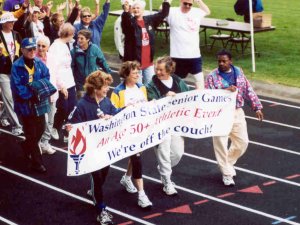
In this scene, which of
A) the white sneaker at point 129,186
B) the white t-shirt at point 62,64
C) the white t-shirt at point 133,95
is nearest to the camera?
the white t-shirt at point 133,95

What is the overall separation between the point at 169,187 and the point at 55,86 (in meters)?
2.77

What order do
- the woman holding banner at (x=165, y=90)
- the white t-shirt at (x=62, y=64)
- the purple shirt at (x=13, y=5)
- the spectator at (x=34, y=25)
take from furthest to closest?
the purple shirt at (x=13, y=5)
the spectator at (x=34, y=25)
the white t-shirt at (x=62, y=64)
the woman holding banner at (x=165, y=90)

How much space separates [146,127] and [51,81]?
2.49m

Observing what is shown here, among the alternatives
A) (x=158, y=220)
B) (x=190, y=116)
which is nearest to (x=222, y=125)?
(x=190, y=116)

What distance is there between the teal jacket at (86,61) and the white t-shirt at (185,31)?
4.78 ft

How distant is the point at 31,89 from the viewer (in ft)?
34.9

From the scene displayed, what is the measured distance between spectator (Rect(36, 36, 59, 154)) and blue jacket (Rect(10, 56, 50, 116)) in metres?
0.80

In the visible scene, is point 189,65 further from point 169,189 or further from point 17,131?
point 169,189

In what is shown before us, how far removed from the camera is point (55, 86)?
38.0 feet

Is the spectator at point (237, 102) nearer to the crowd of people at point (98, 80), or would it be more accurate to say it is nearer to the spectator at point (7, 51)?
the crowd of people at point (98, 80)

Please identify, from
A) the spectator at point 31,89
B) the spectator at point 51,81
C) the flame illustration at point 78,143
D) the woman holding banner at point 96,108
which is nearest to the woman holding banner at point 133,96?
the woman holding banner at point 96,108

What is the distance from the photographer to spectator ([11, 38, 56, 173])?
10.6 m

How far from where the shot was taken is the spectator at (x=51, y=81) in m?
11.5

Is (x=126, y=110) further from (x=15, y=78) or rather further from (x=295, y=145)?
(x=295, y=145)
